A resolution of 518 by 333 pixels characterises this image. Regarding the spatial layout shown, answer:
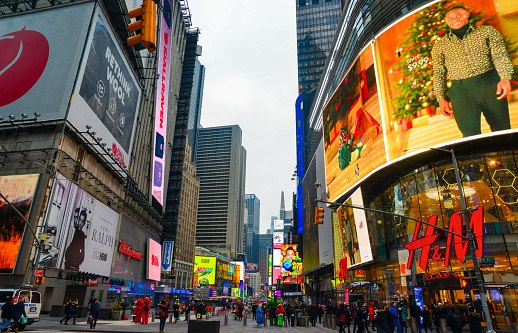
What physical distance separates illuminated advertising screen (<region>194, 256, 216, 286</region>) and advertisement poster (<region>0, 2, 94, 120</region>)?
116712 millimetres

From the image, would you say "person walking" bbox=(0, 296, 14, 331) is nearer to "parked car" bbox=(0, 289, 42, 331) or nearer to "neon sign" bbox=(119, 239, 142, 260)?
"parked car" bbox=(0, 289, 42, 331)

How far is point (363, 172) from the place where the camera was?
3900 centimetres

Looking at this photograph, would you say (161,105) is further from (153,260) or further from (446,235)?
(446,235)

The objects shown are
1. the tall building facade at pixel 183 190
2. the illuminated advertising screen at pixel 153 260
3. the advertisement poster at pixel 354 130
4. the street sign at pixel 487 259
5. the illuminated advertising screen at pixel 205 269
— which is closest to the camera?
the street sign at pixel 487 259

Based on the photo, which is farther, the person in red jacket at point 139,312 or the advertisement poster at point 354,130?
the advertisement poster at point 354,130

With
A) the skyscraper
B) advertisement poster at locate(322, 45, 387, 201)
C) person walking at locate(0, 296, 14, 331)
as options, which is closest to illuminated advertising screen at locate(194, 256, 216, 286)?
the skyscraper

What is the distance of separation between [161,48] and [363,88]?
38.8 meters

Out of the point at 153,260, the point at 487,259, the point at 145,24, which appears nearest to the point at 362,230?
the point at 487,259

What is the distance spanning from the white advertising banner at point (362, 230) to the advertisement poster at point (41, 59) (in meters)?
34.2

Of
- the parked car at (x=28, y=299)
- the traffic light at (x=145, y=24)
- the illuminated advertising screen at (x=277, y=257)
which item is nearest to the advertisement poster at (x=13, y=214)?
the parked car at (x=28, y=299)

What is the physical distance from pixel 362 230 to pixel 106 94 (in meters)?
35.8

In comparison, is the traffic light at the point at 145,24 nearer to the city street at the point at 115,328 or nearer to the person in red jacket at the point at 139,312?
the city street at the point at 115,328

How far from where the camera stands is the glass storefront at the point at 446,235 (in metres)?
26.9

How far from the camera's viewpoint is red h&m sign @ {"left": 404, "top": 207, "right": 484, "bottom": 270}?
2701 cm
